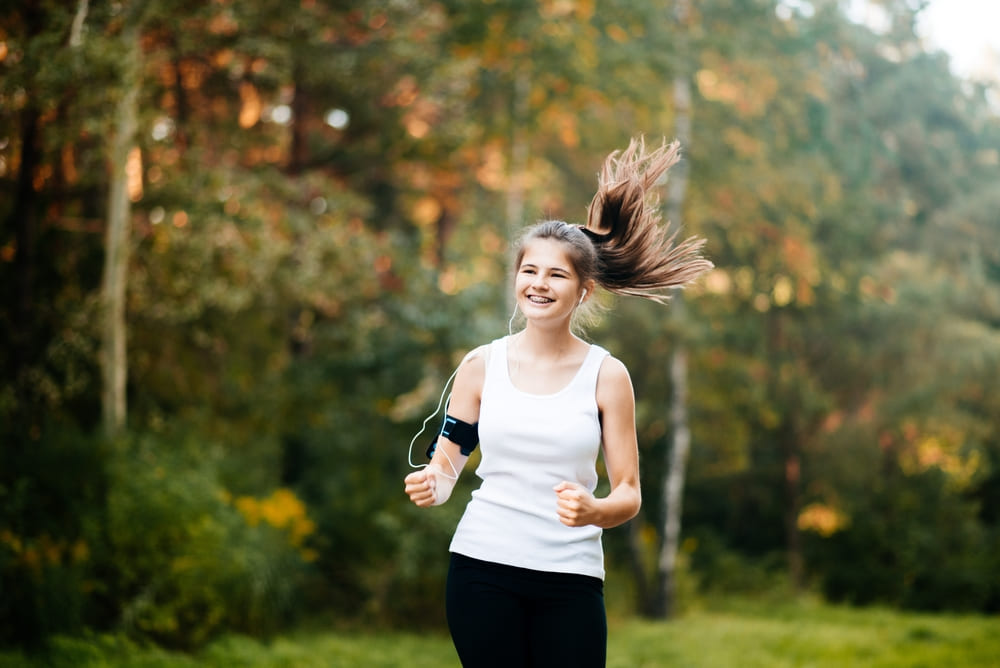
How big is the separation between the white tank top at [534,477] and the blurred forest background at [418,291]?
14.3 feet

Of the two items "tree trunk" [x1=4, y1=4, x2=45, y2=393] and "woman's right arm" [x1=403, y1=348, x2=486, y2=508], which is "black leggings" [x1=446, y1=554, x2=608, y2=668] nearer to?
"woman's right arm" [x1=403, y1=348, x2=486, y2=508]

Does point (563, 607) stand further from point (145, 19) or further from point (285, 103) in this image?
point (285, 103)

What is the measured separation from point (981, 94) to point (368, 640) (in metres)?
12.5

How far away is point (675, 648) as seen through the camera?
329 inches

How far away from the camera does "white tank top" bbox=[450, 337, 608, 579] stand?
2340mm

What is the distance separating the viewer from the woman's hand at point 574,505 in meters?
2.16

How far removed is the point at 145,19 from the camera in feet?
22.7

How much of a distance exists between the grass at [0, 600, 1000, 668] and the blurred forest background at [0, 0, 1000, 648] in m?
0.34

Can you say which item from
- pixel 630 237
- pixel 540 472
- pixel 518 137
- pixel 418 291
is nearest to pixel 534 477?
pixel 540 472

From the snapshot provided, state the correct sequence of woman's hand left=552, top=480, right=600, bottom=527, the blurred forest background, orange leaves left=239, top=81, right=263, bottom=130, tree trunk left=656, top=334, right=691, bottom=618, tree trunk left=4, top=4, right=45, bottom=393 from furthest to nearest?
tree trunk left=656, top=334, right=691, bottom=618 < orange leaves left=239, top=81, right=263, bottom=130 < tree trunk left=4, top=4, right=45, bottom=393 < the blurred forest background < woman's hand left=552, top=480, right=600, bottom=527

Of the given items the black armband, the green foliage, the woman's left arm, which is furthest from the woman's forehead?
the green foliage

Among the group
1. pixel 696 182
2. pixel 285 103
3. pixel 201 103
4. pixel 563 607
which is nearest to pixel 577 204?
pixel 696 182

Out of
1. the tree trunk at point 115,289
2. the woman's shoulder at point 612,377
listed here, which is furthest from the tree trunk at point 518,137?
the woman's shoulder at point 612,377

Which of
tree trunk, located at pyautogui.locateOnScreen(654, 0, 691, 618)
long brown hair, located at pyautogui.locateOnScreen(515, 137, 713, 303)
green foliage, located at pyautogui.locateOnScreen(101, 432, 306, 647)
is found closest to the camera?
long brown hair, located at pyautogui.locateOnScreen(515, 137, 713, 303)
